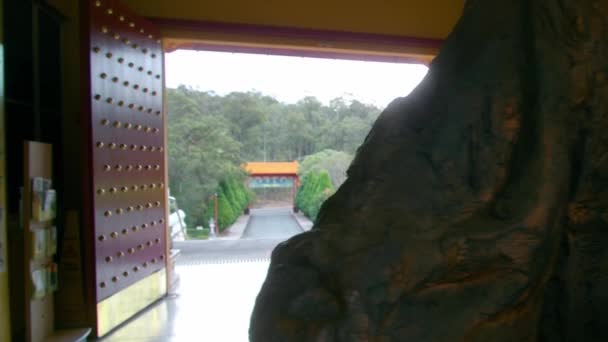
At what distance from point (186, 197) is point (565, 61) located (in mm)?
5329

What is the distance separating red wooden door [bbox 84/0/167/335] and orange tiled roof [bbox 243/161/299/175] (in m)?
2.12

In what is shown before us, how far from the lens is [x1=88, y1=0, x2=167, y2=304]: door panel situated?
11.5 feet

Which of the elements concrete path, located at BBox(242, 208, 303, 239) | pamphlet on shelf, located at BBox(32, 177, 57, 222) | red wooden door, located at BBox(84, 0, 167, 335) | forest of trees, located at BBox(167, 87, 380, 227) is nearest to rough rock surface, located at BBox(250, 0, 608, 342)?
pamphlet on shelf, located at BBox(32, 177, 57, 222)

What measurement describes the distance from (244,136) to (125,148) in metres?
2.41

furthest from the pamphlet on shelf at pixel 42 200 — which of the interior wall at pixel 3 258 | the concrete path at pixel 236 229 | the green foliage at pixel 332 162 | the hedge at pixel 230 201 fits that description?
the green foliage at pixel 332 162

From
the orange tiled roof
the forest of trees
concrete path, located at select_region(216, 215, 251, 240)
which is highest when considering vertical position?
the forest of trees

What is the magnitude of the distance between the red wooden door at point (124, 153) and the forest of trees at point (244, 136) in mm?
1106

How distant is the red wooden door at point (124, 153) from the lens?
3.46 meters

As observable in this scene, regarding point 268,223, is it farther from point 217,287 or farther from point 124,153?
point 124,153

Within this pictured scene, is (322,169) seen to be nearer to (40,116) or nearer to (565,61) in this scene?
(40,116)

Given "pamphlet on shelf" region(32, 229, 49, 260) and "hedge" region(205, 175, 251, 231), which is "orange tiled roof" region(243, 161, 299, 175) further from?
"pamphlet on shelf" region(32, 229, 49, 260)

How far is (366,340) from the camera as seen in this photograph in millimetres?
891

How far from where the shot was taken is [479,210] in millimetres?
1085

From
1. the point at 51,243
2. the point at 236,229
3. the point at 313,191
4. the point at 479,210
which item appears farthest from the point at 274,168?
the point at 479,210
